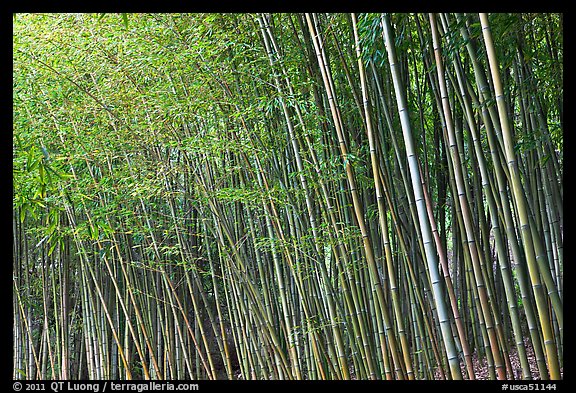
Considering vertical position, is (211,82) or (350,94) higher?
(211,82)

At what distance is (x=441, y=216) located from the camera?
Result: 17.0 feet
